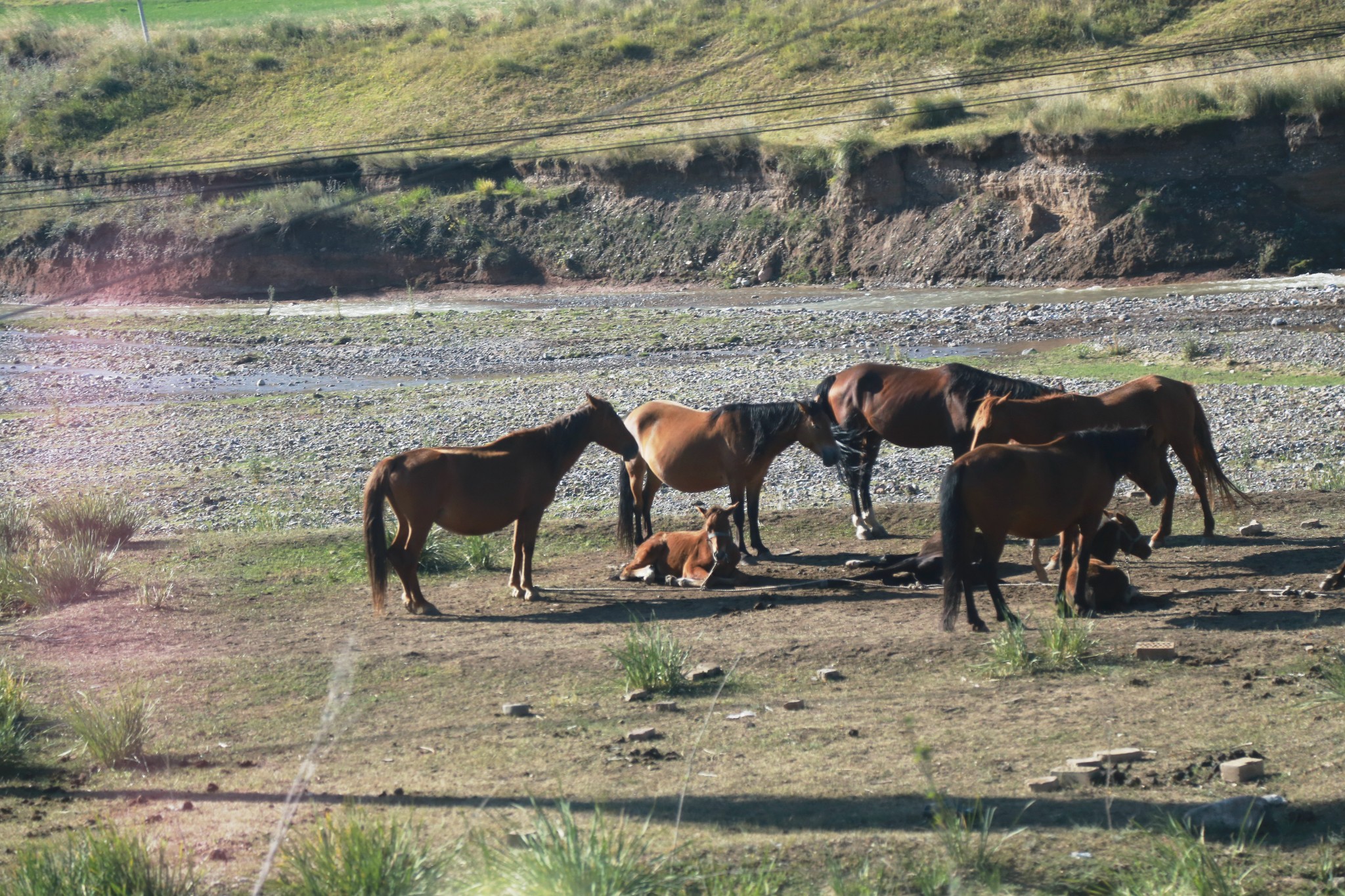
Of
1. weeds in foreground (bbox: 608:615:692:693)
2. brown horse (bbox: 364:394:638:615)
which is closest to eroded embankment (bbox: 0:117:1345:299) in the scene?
brown horse (bbox: 364:394:638:615)

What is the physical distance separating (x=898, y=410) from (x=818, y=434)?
1.25 meters

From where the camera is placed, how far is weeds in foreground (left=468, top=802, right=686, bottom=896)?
464 centimetres

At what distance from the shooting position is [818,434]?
12.1 metres

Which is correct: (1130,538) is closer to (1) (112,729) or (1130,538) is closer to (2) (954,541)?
(2) (954,541)

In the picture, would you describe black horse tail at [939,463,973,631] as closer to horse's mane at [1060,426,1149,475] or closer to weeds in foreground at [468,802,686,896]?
horse's mane at [1060,426,1149,475]

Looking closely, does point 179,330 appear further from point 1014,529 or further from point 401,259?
point 1014,529

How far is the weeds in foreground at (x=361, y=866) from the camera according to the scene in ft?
15.8

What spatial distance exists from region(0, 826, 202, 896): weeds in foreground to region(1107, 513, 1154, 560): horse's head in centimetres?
768

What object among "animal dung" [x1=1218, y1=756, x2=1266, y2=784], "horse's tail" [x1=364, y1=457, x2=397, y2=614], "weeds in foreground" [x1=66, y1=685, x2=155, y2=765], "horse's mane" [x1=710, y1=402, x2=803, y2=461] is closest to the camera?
"animal dung" [x1=1218, y1=756, x2=1266, y2=784]

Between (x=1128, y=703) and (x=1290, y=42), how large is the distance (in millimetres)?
43973

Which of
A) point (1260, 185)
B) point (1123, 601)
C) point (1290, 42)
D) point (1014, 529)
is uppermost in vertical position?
point (1290, 42)

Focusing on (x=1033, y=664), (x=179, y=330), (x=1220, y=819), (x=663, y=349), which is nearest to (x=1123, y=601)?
(x=1033, y=664)

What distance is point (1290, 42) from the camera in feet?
143

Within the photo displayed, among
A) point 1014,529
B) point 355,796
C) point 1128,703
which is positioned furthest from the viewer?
point 1014,529
